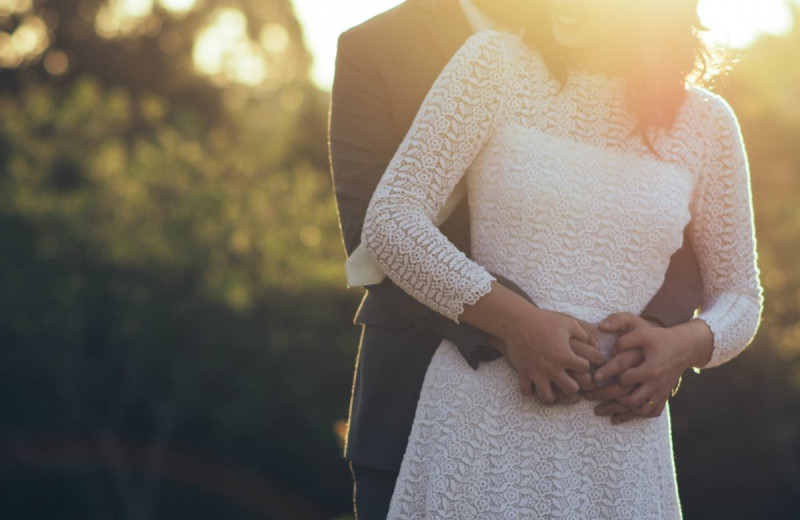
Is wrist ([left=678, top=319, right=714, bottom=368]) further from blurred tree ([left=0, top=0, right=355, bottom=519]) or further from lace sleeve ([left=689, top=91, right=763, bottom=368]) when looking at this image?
blurred tree ([left=0, top=0, right=355, bottom=519])

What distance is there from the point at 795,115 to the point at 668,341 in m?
11.5

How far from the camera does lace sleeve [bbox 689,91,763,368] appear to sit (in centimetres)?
194

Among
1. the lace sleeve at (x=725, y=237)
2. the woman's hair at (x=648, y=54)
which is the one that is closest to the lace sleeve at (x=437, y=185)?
the woman's hair at (x=648, y=54)

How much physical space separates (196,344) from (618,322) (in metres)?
7.73

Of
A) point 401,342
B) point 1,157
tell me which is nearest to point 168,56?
point 1,157

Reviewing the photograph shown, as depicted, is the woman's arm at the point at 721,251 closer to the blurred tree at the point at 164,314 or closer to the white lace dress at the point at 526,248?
the white lace dress at the point at 526,248

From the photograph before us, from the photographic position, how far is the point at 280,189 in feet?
31.6

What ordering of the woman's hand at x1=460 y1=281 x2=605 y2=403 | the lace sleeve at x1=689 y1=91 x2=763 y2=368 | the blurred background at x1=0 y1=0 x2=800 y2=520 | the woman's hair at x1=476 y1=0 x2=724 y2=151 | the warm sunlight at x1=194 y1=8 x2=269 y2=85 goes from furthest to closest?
1. the warm sunlight at x1=194 y1=8 x2=269 y2=85
2. the blurred background at x1=0 y1=0 x2=800 y2=520
3. the lace sleeve at x1=689 y1=91 x2=763 y2=368
4. the woman's hair at x1=476 y1=0 x2=724 y2=151
5. the woman's hand at x1=460 y1=281 x2=605 y2=403

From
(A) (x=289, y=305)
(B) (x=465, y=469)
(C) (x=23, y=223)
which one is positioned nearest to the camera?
(B) (x=465, y=469)

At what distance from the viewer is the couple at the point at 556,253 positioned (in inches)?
68.4

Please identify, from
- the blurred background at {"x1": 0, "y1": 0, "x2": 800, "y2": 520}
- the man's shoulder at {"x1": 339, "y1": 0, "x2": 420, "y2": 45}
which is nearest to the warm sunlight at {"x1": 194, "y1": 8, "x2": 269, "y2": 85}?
the blurred background at {"x1": 0, "y1": 0, "x2": 800, "y2": 520}

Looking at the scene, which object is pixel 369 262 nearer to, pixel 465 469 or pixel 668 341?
pixel 465 469

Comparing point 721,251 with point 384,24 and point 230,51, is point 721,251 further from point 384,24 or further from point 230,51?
point 230,51

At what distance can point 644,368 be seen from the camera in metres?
1.75
